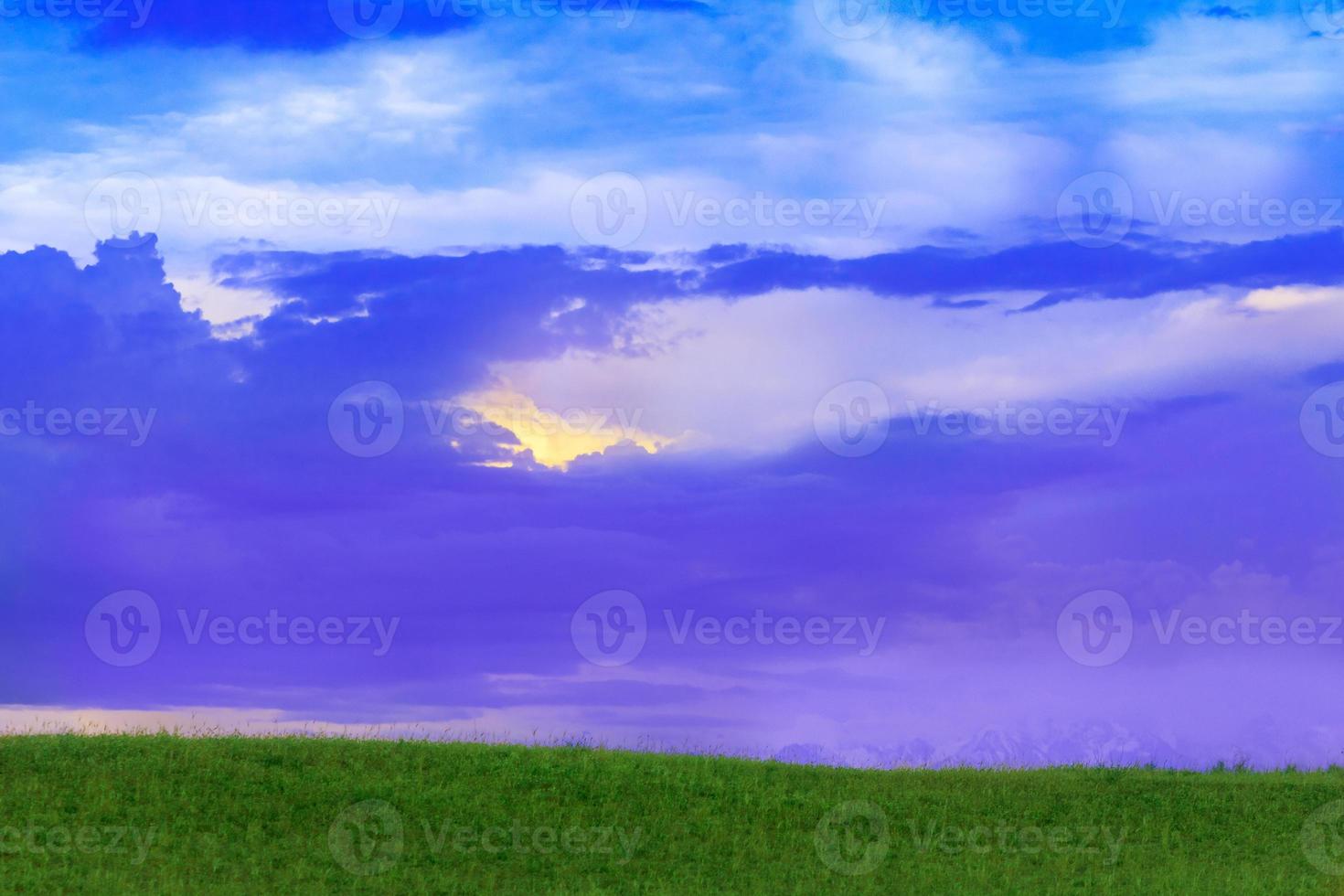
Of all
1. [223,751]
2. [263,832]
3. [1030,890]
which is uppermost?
[223,751]

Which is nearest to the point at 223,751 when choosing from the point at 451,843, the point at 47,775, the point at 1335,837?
the point at 47,775

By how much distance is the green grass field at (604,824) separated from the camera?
25406 millimetres

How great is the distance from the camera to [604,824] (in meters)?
29.3

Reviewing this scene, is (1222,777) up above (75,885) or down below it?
above

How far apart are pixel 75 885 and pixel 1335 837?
2684cm

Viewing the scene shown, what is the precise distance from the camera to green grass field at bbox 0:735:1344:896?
83.4 ft

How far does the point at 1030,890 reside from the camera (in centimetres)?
2522

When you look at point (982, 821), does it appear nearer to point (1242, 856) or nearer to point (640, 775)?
point (1242, 856)

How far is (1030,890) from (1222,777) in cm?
1397

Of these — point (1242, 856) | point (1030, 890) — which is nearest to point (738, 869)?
point (1030, 890)

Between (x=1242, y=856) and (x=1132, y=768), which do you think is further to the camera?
(x=1132, y=768)

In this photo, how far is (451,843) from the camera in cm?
2758

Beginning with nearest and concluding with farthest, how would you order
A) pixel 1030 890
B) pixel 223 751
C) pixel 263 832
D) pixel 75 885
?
pixel 75 885 < pixel 1030 890 < pixel 263 832 < pixel 223 751

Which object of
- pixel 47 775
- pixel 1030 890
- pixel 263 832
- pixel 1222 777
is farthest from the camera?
pixel 1222 777
